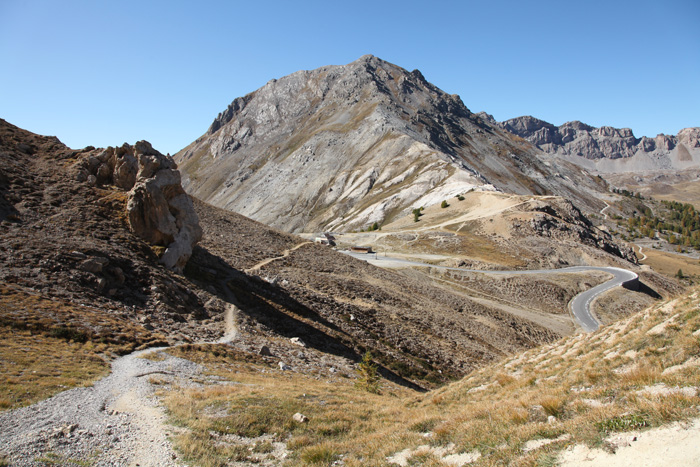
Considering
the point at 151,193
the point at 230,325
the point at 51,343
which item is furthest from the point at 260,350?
the point at 151,193

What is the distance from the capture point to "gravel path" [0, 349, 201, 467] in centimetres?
810

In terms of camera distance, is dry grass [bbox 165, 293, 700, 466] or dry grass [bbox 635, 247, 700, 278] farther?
dry grass [bbox 635, 247, 700, 278]

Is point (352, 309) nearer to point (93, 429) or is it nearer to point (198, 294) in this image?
point (198, 294)

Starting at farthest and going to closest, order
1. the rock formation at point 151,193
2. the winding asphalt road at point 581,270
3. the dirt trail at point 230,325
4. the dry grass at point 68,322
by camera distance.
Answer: the winding asphalt road at point 581,270, the rock formation at point 151,193, the dirt trail at point 230,325, the dry grass at point 68,322

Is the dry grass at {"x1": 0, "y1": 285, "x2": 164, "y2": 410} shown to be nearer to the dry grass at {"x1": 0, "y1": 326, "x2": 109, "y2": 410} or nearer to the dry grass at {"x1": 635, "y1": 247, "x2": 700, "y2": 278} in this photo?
the dry grass at {"x1": 0, "y1": 326, "x2": 109, "y2": 410}

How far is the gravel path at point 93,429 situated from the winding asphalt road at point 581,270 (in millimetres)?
50687

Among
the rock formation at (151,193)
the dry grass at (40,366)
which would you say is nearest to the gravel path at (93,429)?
the dry grass at (40,366)

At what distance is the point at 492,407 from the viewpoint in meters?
10.0

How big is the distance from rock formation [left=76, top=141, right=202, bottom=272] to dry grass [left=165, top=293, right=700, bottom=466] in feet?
41.6

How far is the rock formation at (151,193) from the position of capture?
2645 cm

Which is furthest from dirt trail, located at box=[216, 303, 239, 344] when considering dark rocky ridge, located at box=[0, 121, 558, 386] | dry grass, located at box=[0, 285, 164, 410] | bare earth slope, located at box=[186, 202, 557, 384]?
dry grass, located at box=[0, 285, 164, 410]

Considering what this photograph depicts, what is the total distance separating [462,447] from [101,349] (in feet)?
48.7

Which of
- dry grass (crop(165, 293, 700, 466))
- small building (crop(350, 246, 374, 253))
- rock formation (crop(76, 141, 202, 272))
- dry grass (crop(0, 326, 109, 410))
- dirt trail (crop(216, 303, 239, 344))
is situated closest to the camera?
dry grass (crop(165, 293, 700, 466))

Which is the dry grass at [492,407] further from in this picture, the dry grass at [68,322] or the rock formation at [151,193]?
the rock formation at [151,193]
